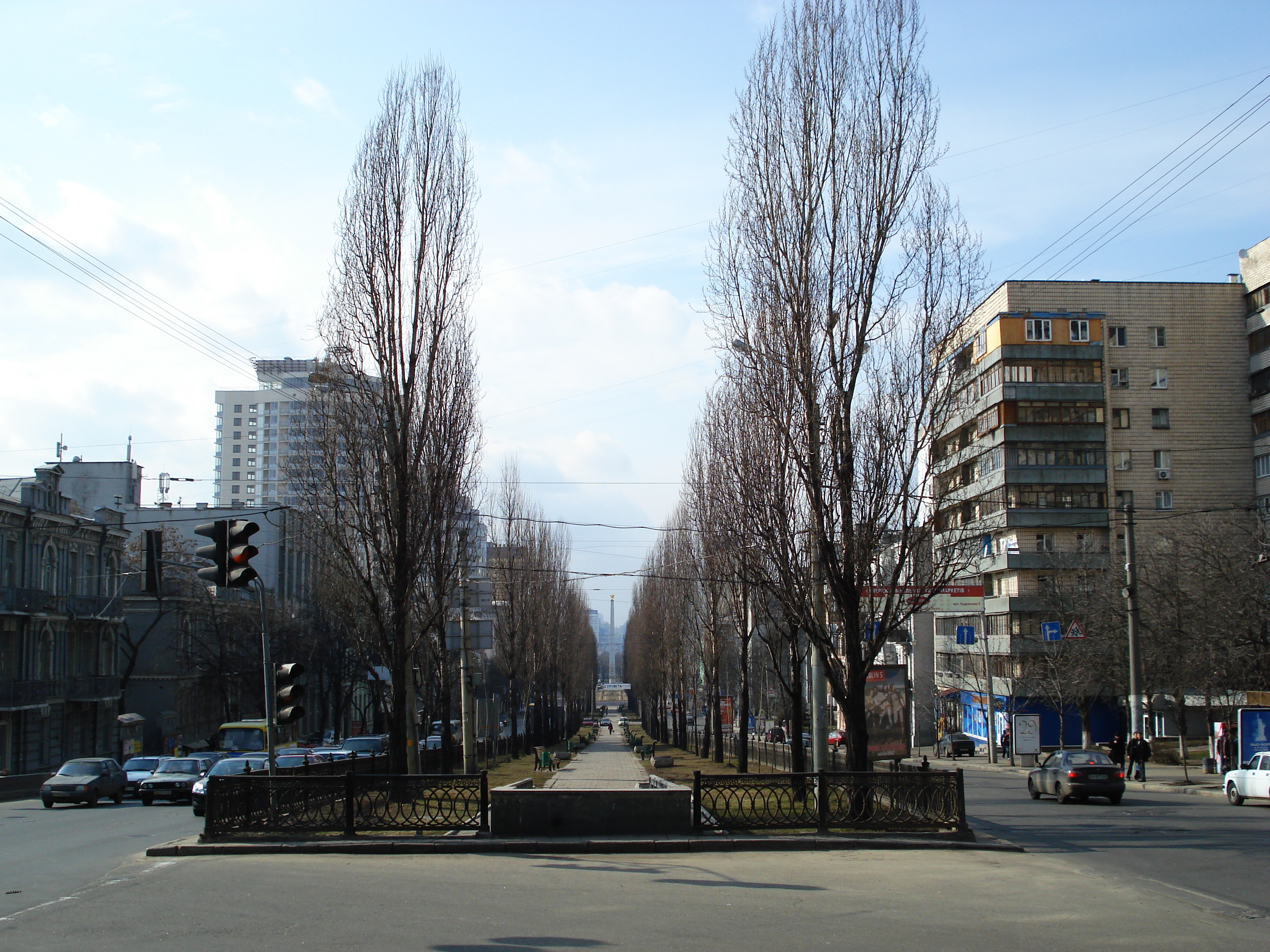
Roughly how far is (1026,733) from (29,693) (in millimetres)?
40280

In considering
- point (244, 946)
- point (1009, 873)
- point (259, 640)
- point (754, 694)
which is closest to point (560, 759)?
point (259, 640)

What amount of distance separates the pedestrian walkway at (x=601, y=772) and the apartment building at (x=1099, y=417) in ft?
67.9

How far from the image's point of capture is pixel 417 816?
1605cm

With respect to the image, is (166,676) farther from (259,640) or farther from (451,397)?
(451,397)

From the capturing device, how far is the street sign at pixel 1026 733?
4441 cm

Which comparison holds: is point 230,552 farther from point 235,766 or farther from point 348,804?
point 235,766

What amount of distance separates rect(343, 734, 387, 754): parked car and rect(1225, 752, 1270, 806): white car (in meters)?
28.2

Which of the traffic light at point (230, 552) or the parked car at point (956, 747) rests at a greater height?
the traffic light at point (230, 552)

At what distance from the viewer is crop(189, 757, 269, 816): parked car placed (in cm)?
Result: 2292

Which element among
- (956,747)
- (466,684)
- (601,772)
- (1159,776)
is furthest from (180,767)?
(956,747)

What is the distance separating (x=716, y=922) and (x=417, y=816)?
7186 mm

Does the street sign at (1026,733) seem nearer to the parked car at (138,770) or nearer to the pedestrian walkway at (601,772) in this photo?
the pedestrian walkway at (601,772)

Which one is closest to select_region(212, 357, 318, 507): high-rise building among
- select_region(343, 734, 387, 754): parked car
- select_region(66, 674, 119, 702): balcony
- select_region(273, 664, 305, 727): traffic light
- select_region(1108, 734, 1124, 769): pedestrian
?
select_region(66, 674, 119, 702): balcony

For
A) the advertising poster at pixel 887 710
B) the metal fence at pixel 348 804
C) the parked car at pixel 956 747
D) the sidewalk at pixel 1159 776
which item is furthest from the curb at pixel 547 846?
the parked car at pixel 956 747
